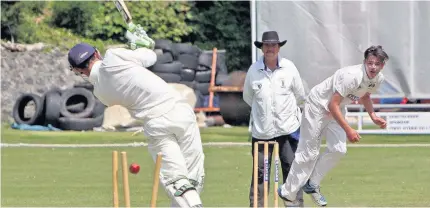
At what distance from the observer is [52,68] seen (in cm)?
2180

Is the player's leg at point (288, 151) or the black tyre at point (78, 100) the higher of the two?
the player's leg at point (288, 151)

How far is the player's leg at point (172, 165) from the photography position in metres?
6.94

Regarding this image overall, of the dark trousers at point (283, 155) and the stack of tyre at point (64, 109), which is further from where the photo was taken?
the stack of tyre at point (64, 109)

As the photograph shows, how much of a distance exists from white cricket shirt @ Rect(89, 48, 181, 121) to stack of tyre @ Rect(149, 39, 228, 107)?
1417 centimetres

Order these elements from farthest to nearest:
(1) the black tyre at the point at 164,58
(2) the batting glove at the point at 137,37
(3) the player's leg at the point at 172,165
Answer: (1) the black tyre at the point at 164,58 → (2) the batting glove at the point at 137,37 → (3) the player's leg at the point at 172,165

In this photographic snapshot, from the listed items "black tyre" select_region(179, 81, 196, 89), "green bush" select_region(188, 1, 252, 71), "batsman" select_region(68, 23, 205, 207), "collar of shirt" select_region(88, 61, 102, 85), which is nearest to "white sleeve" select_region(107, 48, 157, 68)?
"batsman" select_region(68, 23, 205, 207)

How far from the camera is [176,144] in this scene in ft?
23.3

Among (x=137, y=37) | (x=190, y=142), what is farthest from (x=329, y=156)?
(x=137, y=37)

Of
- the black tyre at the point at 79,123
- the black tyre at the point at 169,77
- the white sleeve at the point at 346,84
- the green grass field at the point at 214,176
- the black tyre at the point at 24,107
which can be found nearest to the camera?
the white sleeve at the point at 346,84

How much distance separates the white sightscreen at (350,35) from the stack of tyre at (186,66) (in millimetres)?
5246

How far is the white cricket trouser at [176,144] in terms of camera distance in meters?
7.02

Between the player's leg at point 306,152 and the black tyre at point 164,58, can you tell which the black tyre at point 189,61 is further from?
the player's leg at point 306,152

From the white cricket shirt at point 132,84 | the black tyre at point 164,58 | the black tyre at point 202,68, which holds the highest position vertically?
the white cricket shirt at point 132,84

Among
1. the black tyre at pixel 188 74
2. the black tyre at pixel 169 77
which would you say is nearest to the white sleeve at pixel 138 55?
the black tyre at pixel 169 77
